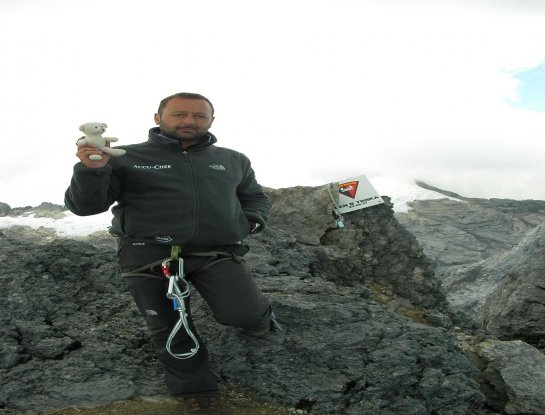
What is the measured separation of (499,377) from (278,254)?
454 cm

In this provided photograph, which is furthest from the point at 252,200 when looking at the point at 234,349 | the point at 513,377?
the point at 513,377

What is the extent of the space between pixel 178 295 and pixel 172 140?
1.91m

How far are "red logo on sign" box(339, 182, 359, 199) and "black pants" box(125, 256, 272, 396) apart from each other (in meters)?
6.92

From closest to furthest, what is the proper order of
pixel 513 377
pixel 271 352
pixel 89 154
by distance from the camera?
pixel 89 154 < pixel 271 352 < pixel 513 377

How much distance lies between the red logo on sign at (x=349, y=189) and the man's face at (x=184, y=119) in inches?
277

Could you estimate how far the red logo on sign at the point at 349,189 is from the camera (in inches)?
512

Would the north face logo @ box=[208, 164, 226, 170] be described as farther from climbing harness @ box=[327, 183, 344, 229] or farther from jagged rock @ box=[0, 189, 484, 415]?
climbing harness @ box=[327, 183, 344, 229]

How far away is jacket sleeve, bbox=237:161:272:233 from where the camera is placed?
23.3 ft

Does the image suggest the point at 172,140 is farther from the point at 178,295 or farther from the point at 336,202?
the point at 336,202

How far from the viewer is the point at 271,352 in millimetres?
6957

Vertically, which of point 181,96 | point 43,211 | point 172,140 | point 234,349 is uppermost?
point 181,96

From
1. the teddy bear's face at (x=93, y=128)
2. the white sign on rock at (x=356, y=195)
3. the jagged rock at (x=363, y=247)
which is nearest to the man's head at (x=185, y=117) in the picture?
the teddy bear's face at (x=93, y=128)

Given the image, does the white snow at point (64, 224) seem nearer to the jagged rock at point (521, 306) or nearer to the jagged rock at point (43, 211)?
the jagged rock at point (43, 211)

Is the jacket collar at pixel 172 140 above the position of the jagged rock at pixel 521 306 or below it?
above
